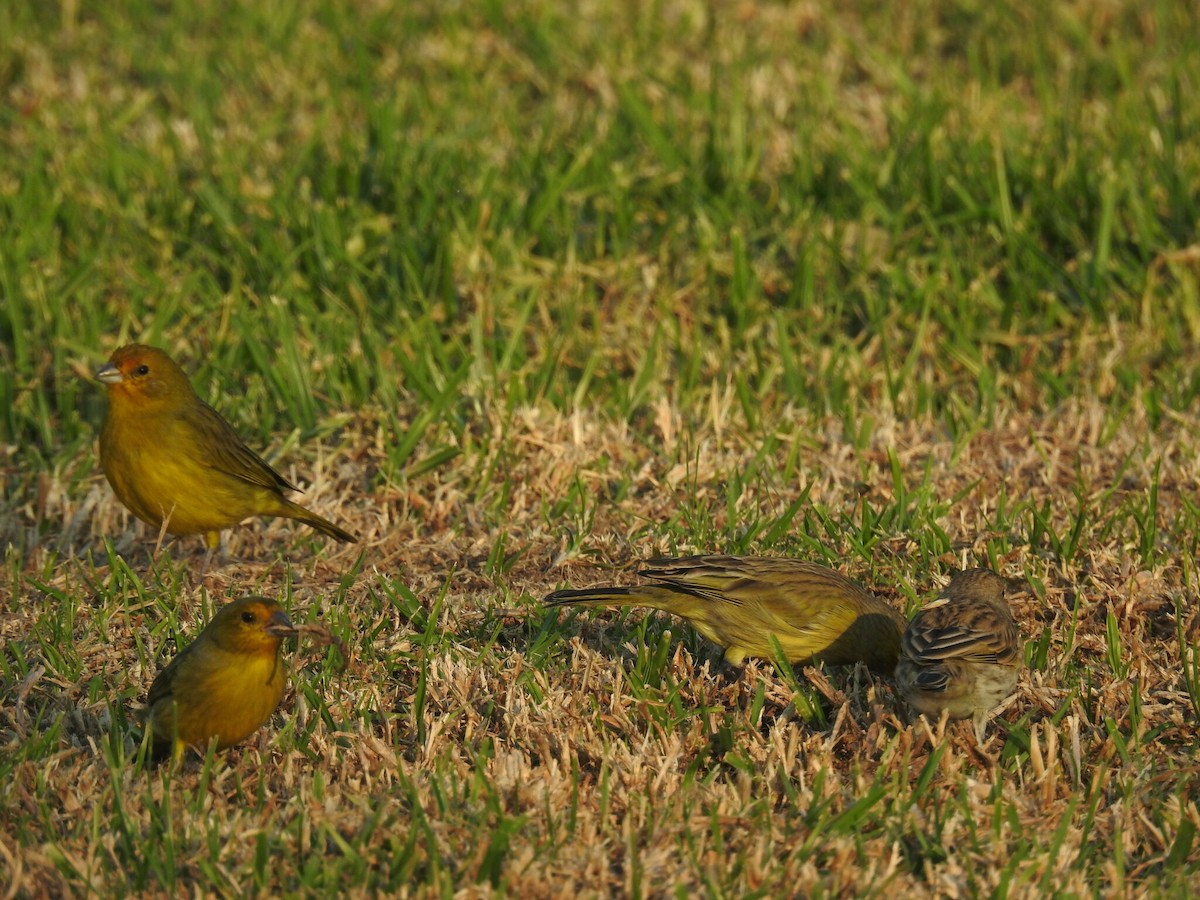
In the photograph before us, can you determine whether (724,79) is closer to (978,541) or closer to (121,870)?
(978,541)

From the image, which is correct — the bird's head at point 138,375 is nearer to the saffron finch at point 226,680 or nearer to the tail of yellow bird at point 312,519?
the tail of yellow bird at point 312,519

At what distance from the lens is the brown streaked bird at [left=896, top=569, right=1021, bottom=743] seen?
454 centimetres

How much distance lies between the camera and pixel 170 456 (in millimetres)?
5645

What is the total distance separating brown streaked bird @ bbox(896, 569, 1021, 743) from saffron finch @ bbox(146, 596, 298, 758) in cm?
168

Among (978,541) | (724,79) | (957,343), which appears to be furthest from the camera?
(724,79)

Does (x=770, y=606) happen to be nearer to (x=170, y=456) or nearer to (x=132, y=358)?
(x=170, y=456)

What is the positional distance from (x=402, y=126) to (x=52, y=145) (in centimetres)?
180

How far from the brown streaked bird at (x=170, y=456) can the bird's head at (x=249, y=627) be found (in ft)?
4.19

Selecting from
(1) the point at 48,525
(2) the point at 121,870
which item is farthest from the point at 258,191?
(2) the point at 121,870

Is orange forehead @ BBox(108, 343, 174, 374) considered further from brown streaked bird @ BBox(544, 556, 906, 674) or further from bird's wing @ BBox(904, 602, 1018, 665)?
bird's wing @ BBox(904, 602, 1018, 665)

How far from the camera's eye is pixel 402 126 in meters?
8.76

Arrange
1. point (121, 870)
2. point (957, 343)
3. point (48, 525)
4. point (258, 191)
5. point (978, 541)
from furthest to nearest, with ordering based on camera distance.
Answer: point (258, 191), point (957, 343), point (48, 525), point (978, 541), point (121, 870)

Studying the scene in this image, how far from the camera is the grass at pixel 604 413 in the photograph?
4284 millimetres

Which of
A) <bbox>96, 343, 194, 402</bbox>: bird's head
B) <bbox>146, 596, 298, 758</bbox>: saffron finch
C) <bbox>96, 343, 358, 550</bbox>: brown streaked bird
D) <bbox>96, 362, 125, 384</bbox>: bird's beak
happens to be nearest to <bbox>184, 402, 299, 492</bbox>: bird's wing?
<bbox>96, 343, 358, 550</bbox>: brown streaked bird
